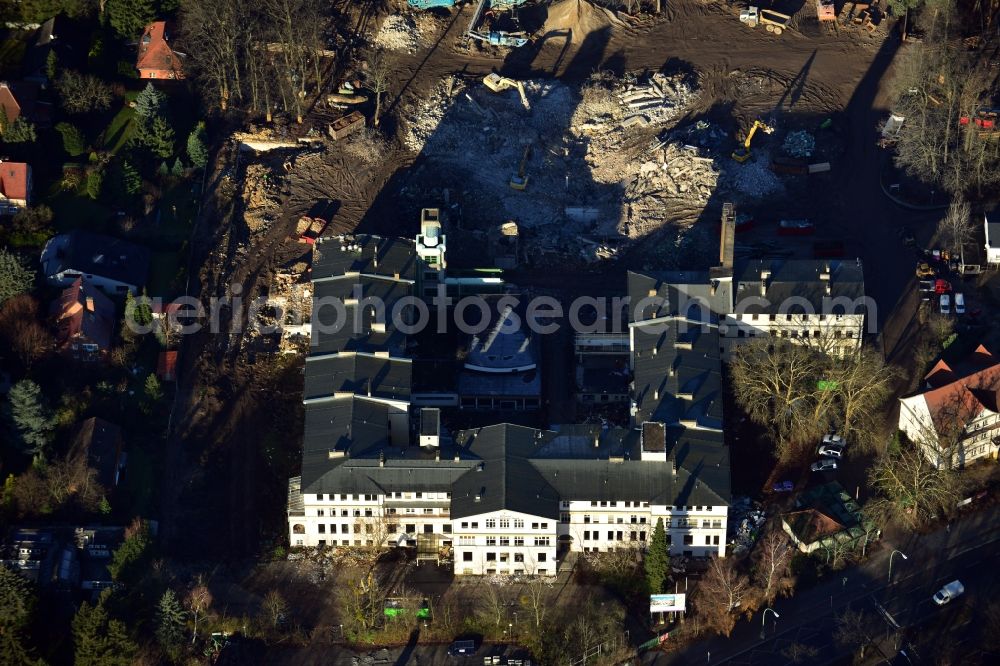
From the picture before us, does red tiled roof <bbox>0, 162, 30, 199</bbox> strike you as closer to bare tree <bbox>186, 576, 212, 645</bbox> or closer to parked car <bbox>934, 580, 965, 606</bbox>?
bare tree <bbox>186, 576, 212, 645</bbox>

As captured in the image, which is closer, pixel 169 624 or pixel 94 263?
pixel 169 624

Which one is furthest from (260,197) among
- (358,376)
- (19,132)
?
(358,376)

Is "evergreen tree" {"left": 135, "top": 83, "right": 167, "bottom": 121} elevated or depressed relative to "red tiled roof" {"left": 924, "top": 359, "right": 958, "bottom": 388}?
elevated

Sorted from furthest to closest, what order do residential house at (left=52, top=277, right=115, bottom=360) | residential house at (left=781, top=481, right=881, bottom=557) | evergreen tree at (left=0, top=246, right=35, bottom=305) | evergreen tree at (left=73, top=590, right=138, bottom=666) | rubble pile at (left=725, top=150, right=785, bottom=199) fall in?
rubble pile at (left=725, top=150, right=785, bottom=199), evergreen tree at (left=0, top=246, right=35, bottom=305), residential house at (left=52, top=277, right=115, bottom=360), residential house at (left=781, top=481, right=881, bottom=557), evergreen tree at (left=73, top=590, right=138, bottom=666)

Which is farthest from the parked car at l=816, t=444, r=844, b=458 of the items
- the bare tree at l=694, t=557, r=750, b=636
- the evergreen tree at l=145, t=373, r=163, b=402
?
the evergreen tree at l=145, t=373, r=163, b=402

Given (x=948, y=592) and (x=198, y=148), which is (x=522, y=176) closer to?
(x=198, y=148)

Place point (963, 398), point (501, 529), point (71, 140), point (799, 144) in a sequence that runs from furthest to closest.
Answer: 1. point (799, 144)
2. point (71, 140)
3. point (963, 398)
4. point (501, 529)

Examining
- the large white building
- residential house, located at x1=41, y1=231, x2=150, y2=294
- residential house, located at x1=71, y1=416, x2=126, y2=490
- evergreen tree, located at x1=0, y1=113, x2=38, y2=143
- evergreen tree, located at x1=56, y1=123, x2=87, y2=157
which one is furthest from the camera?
evergreen tree, located at x1=56, y1=123, x2=87, y2=157

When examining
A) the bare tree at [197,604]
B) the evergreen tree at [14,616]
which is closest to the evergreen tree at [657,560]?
the bare tree at [197,604]
